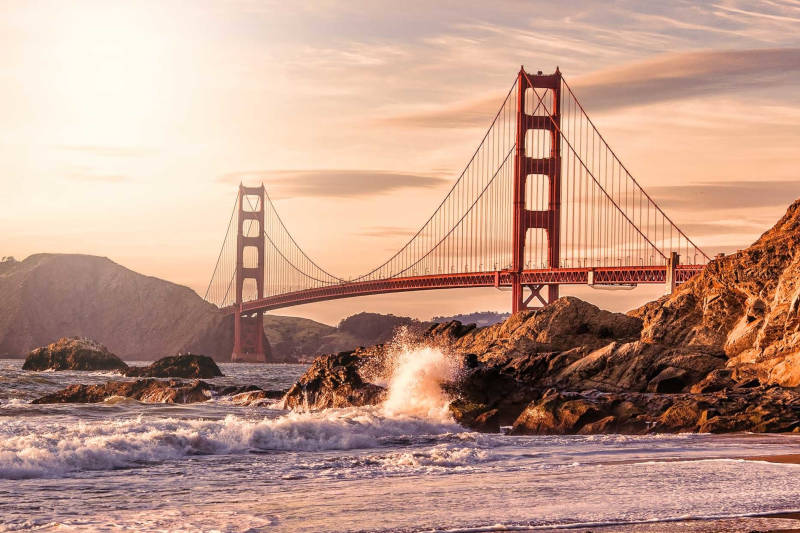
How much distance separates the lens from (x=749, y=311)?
98.4 feet

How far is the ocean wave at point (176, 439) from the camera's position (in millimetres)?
15406

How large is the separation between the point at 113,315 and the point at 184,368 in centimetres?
10648

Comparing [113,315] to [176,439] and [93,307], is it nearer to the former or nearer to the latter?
[93,307]

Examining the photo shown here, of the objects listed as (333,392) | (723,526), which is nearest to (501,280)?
(333,392)

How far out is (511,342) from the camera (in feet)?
112

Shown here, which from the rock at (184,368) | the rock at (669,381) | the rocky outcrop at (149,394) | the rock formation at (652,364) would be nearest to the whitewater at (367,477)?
the rock formation at (652,364)

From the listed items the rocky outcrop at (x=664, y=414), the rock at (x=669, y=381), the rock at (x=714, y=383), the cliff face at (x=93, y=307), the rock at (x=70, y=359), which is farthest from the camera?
the cliff face at (x=93, y=307)

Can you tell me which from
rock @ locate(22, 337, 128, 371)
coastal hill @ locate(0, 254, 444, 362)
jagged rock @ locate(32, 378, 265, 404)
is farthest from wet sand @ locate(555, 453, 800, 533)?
coastal hill @ locate(0, 254, 444, 362)

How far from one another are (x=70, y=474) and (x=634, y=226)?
56444mm

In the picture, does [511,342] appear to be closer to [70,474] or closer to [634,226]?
[70,474]

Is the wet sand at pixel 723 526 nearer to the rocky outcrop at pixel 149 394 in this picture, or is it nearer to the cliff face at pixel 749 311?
the cliff face at pixel 749 311

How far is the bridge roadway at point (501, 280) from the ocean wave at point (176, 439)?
32983 mm

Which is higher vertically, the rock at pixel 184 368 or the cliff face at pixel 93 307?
the cliff face at pixel 93 307

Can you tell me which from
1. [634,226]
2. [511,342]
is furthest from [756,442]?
[634,226]
